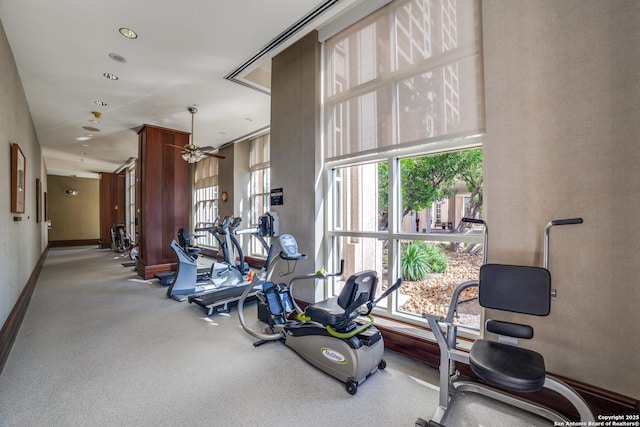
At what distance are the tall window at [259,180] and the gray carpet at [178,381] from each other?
388 cm

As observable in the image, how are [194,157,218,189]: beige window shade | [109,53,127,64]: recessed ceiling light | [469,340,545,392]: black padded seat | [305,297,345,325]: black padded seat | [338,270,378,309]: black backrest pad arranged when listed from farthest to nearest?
[194,157,218,189]: beige window shade → [109,53,127,64]: recessed ceiling light → [305,297,345,325]: black padded seat → [338,270,378,309]: black backrest pad → [469,340,545,392]: black padded seat

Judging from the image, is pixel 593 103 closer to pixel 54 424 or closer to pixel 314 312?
pixel 314 312

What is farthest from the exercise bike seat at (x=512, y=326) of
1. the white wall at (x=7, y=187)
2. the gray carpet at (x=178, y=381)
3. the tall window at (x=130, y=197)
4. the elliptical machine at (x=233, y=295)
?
the tall window at (x=130, y=197)

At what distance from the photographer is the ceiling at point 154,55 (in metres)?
2.83

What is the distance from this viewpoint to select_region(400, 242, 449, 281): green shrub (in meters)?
2.73

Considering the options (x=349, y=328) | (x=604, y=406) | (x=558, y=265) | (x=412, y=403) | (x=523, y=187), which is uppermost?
(x=523, y=187)

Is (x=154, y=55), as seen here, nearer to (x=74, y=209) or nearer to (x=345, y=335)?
(x=345, y=335)

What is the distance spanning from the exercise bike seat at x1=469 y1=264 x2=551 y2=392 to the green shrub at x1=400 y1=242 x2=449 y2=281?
2.90 ft

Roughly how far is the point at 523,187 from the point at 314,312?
1.97 meters

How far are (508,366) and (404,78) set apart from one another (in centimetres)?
253

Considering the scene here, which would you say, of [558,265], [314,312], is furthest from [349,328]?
[558,265]

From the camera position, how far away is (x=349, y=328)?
2.25 m

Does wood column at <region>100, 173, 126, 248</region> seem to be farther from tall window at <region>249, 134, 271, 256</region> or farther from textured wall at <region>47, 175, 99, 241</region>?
tall window at <region>249, 134, 271, 256</region>

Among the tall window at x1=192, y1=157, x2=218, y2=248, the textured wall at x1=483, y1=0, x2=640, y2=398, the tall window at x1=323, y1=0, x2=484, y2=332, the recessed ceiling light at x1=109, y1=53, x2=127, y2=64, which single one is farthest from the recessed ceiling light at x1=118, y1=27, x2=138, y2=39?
the tall window at x1=192, y1=157, x2=218, y2=248
